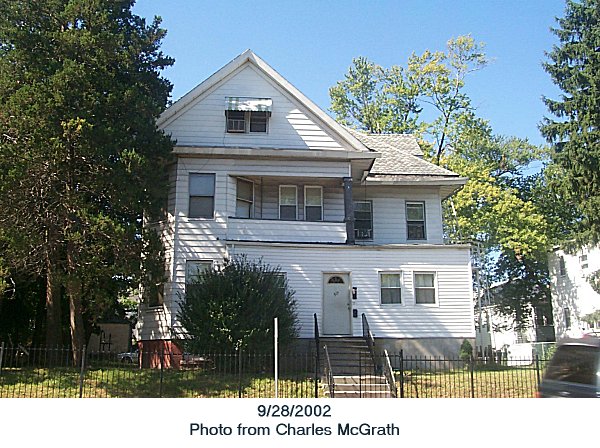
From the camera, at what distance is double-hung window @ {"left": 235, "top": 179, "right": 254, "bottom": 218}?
861 inches

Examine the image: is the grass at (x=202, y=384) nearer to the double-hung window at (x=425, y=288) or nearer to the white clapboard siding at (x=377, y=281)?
the white clapboard siding at (x=377, y=281)

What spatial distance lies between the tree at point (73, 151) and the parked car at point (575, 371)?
11751mm

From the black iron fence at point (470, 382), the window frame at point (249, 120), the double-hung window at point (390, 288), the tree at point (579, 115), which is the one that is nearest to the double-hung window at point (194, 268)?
the window frame at point (249, 120)

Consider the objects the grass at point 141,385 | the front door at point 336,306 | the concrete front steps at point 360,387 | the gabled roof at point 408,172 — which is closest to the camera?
the grass at point 141,385

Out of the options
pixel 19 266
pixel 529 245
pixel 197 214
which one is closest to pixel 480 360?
pixel 197 214

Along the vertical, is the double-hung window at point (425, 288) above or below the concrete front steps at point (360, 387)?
above

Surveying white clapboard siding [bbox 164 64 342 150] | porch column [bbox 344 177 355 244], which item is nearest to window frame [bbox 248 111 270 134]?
white clapboard siding [bbox 164 64 342 150]

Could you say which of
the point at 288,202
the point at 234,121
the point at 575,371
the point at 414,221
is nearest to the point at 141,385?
the point at 288,202

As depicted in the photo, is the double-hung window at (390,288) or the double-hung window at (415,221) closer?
the double-hung window at (390,288)

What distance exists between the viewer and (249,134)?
2219 centimetres

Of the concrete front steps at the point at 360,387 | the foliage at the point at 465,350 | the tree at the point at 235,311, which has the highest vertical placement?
the tree at the point at 235,311

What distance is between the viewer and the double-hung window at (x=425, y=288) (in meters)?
21.4

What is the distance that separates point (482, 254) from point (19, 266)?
3208cm

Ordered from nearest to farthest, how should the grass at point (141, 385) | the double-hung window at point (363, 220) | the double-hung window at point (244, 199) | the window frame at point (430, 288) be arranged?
the grass at point (141, 385), the window frame at point (430, 288), the double-hung window at point (244, 199), the double-hung window at point (363, 220)
